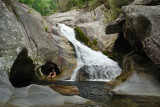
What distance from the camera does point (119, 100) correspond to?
35.9ft

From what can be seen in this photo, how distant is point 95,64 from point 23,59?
1185 centimetres

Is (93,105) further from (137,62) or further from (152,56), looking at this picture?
(137,62)

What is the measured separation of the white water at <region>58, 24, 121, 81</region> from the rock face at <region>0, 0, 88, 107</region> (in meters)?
1.51

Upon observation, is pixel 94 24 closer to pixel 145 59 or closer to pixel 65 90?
pixel 145 59

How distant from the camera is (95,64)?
23.1 metres

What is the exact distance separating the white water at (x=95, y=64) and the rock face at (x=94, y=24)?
261cm

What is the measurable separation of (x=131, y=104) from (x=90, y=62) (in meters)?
14.3

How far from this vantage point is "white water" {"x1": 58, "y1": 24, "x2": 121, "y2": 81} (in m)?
21.8

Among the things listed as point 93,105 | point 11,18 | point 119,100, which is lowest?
point 119,100

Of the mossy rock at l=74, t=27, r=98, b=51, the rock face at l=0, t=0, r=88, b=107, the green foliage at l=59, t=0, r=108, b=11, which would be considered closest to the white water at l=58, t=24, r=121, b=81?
the mossy rock at l=74, t=27, r=98, b=51

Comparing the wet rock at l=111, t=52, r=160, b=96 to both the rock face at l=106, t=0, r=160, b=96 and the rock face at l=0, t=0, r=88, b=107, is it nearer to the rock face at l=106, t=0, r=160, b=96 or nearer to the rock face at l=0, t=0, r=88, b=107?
the rock face at l=106, t=0, r=160, b=96

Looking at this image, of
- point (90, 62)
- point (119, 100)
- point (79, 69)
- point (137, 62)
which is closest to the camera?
point (119, 100)

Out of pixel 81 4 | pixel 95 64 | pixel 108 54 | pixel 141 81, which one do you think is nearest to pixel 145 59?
pixel 141 81

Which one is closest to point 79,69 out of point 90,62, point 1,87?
point 90,62
